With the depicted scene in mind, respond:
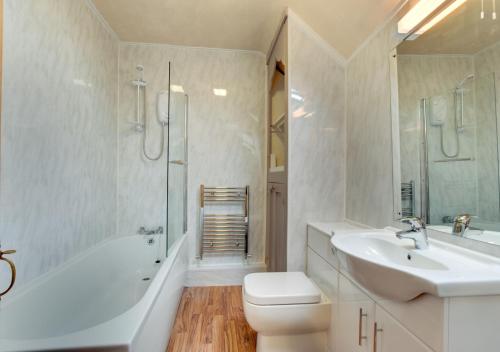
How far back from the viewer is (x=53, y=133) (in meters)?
1.51

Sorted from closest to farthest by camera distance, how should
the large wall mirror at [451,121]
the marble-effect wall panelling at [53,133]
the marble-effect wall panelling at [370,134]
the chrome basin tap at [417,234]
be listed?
1. the large wall mirror at [451,121]
2. the chrome basin tap at [417,234]
3. the marble-effect wall panelling at [53,133]
4. the marble-effect wall panelling at [370,134]

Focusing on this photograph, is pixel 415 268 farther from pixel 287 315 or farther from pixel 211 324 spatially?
pixel 211 324

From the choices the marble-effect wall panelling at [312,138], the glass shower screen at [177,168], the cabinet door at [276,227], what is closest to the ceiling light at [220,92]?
the glass shower screen at [177,168]

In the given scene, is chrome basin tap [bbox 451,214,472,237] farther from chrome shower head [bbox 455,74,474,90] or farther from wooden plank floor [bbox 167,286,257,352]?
wooden plank floor [bbox 167,286,257,352]

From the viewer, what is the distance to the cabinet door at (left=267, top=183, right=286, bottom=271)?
1911mm

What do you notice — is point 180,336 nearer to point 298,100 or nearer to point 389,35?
point 298,100

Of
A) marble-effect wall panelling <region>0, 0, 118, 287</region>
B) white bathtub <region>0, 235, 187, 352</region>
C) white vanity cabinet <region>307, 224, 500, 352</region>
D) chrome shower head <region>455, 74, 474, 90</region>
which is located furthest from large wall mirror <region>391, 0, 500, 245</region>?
marble-effect wall panelling <region>0, 0, 118, 287</region>

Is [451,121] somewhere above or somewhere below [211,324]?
above

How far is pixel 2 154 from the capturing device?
3.80ft

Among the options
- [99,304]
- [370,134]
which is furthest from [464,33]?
[99,304]

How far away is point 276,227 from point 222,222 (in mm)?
661

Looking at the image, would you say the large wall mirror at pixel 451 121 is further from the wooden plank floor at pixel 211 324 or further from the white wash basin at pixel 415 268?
the wooden plank floor at pixel 211 324

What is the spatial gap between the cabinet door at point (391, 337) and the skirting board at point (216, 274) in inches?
66.9

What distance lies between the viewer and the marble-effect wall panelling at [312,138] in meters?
1.79
